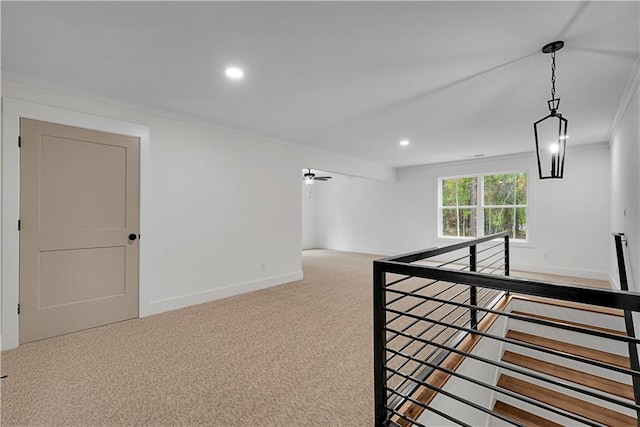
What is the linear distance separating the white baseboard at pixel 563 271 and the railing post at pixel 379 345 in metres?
5.68

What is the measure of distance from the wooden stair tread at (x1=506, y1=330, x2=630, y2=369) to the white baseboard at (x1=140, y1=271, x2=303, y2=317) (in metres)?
3.21

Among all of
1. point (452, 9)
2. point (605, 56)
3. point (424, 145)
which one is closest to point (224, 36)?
point (452, 9)

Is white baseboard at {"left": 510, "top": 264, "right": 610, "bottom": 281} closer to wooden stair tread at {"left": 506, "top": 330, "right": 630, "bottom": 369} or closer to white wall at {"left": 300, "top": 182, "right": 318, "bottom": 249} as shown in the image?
wooden stair tread at {"left": 506, "top": 330, "right": 630, "bottom": 369}

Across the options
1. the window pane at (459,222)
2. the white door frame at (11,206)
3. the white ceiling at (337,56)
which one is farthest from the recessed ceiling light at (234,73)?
the window pane at (459,222)

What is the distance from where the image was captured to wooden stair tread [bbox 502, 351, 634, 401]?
295cm

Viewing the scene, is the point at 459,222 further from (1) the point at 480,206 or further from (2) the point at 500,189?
(2) the point at 500,189

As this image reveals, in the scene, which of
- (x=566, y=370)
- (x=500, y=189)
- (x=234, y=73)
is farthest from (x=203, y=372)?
(x=500, y=189)

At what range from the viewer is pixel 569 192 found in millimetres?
5418

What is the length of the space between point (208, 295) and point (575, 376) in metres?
4.26

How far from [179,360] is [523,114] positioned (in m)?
4.48

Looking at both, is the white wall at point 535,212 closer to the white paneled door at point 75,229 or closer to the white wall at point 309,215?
the white wall at point 309,215

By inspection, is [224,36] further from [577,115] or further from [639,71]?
[577,115]

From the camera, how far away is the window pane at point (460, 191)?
6734 millimetres

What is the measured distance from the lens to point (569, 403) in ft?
9.96
